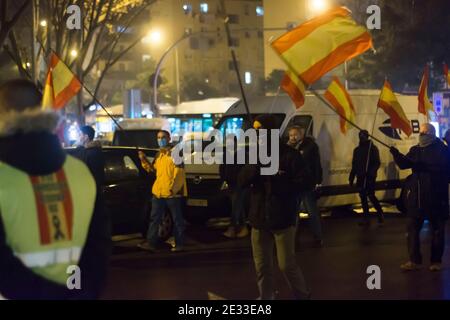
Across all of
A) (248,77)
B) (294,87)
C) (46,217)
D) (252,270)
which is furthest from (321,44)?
(248,77)

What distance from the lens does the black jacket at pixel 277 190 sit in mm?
6609

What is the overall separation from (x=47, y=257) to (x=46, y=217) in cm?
16

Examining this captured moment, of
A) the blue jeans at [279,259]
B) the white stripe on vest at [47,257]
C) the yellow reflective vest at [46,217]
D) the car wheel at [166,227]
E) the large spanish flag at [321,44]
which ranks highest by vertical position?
the large spanish flag at [321,44]

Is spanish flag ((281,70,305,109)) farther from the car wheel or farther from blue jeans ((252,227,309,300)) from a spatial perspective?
the car wheel

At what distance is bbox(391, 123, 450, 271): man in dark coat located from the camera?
852 cm

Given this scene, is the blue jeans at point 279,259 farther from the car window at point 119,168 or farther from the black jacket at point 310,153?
the car window at point 119,168

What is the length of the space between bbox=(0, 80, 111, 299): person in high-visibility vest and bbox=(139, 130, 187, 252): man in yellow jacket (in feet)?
23.6

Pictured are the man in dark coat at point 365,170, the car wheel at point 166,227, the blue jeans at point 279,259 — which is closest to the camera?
the blue jeans at point 279,259

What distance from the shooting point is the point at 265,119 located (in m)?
6.80

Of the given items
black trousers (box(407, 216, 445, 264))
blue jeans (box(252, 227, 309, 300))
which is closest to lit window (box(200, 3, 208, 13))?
black trousers (box(407, 216, 445, 264))

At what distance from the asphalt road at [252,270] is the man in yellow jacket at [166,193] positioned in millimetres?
264

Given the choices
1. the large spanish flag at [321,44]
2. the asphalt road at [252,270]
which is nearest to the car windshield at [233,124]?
the asphalt road at [252,270]

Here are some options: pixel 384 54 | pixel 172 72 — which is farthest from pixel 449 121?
pixel 172 72
